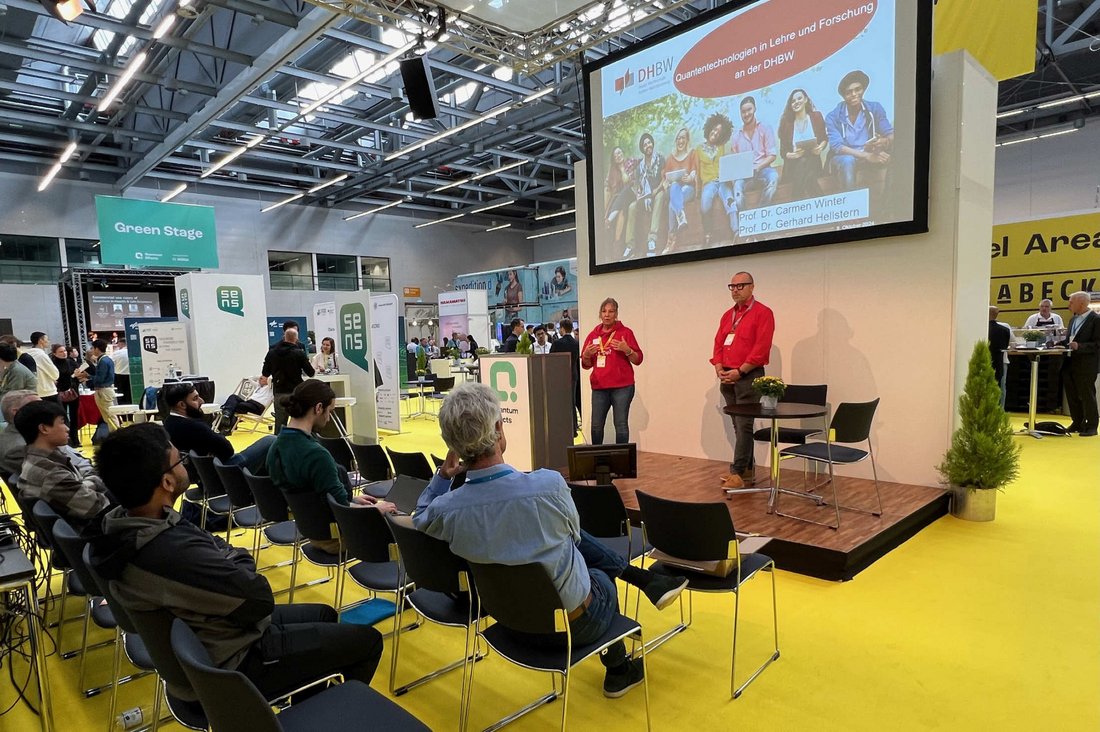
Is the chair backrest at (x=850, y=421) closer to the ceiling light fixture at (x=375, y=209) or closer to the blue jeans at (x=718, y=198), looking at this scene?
the blue jeans at (x=718, y=198)

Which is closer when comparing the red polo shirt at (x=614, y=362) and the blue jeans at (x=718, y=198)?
the red polo shirt at (x=614, y=362)

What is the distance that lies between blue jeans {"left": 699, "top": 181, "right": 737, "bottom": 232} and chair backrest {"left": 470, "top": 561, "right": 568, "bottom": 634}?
434 cm

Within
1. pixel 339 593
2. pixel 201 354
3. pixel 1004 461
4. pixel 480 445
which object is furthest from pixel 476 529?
pixel 201 354

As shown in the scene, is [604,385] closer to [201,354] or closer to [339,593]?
[339,593]

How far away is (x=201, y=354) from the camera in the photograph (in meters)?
10.0

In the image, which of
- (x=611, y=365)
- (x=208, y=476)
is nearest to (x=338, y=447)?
(x=208, y=476)

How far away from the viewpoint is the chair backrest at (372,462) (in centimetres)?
400

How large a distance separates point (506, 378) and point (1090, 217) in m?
9.32

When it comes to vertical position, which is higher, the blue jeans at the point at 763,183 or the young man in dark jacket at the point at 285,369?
the blue jeans at the point at 763,183

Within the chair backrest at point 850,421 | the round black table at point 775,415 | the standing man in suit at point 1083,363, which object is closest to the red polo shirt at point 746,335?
the round black table at point 775,415

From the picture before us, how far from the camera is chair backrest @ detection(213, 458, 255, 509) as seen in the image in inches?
128

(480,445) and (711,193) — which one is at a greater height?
(711,193)

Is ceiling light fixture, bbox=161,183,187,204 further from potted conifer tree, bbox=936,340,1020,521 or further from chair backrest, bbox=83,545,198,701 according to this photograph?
potted conifer tree, bbox=936,340,1020,521

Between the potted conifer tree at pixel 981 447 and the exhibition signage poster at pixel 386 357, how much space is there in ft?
21.0
